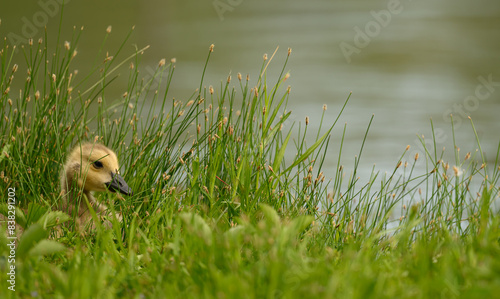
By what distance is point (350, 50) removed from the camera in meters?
14.2

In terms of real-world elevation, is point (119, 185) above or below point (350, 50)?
below

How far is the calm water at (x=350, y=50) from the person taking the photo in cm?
978

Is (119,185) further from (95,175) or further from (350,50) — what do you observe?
(350,50)

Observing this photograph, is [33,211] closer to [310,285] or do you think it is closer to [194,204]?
[194,204]

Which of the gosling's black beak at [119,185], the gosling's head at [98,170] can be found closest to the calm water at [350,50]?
the gosling's head at [98,170]

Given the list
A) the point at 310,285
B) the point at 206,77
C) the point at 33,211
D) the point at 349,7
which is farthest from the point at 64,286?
the point at 349,7

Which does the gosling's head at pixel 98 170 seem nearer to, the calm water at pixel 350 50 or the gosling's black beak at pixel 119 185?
the gosling's black beak at pixel 119 185

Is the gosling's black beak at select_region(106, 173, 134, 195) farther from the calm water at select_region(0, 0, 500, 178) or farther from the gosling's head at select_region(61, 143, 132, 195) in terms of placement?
the calm water at select_region(0, 0, 500, 178)

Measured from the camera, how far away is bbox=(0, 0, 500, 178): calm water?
32.1ft

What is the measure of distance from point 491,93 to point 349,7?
9.41 metres

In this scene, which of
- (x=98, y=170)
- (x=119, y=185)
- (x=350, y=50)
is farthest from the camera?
(x=350, y=50)

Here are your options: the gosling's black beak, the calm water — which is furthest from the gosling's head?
the calm water

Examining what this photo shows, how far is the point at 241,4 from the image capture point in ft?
69.0

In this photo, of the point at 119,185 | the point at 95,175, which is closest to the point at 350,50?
the point at 95,175
